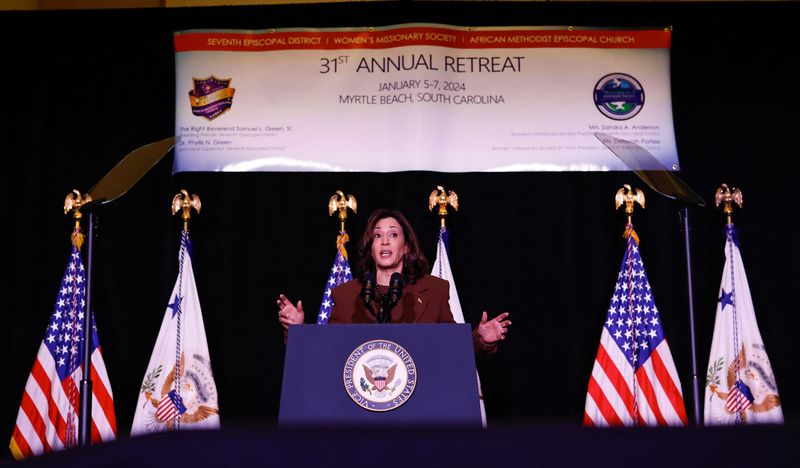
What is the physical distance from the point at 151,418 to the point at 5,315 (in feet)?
3.97

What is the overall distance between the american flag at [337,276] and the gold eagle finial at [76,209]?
1475 mm

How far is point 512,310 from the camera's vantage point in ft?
16.5

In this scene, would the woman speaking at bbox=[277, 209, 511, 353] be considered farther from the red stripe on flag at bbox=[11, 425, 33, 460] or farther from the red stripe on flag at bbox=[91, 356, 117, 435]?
the red stripe on flag at bbox=[11, 425, 33, 460]

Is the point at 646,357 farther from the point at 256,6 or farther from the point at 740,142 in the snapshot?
the point at 256,6

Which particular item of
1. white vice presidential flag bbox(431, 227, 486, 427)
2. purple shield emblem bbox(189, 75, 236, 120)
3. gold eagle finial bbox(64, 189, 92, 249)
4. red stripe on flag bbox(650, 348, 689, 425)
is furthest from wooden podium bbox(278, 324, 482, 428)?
purple shield emblem bbox(189, 75, 236, 120)

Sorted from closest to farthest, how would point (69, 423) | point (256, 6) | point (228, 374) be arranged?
point (69, 423), point (228, 374), point (256, 6)

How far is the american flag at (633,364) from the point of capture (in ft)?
15.3

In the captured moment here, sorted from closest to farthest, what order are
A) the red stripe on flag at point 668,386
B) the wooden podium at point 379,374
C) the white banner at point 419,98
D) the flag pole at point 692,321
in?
the wooden podium at point 379,374 < the flag pole at point 692,321 < the red stripe on flag at point 668,386 < the white banner at point 419,98

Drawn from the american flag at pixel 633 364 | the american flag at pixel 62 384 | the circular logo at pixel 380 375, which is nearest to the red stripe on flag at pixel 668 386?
the american flag at pixel 633 364

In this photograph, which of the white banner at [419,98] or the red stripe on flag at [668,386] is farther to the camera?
the white banner at [419,98]

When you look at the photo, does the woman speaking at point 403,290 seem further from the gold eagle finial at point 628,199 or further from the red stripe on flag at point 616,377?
the gold eagle finial at point 628,199

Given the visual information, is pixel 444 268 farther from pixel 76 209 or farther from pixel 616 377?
pixel 76 209

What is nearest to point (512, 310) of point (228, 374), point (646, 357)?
point (646, 357)

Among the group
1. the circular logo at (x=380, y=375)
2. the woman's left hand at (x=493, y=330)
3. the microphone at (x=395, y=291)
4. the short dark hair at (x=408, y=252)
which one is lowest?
the circular logo at (x=380, y=375)
